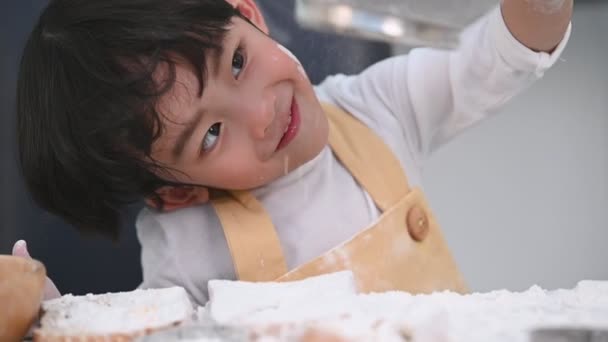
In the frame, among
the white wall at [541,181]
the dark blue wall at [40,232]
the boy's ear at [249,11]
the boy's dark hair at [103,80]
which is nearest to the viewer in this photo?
the boy's dark hair at [103,80]

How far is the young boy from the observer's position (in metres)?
0.54

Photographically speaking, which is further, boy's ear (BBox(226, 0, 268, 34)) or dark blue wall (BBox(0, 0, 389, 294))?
dark blue wall (BBox(0, 0, 389, 294))

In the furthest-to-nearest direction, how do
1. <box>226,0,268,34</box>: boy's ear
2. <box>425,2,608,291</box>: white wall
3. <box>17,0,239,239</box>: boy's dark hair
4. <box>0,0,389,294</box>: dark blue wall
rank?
<box>425,2,608,291</box>: white wall → <box>0,0,389,294</box>: dark blue wall → <box>226,0,268,34</box>: boy's ear → <box>17,0,239,239</box>: boy's dark hair

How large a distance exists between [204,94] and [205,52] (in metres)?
0.03

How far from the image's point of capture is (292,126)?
22.8 inches

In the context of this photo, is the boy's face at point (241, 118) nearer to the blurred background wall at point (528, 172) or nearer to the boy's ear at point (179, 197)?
the boy's ear at point (179, 197)

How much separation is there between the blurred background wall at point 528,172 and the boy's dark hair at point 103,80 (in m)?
0.19

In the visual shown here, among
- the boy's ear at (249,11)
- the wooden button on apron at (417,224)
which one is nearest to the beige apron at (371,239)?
the wooden button on apron at (417,224)

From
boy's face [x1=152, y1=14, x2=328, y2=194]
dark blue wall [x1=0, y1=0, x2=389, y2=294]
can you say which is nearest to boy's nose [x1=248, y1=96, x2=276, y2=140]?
boy's face [x1=152, y1=14, x2=328, y2=194]

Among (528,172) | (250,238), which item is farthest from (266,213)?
(528,172)

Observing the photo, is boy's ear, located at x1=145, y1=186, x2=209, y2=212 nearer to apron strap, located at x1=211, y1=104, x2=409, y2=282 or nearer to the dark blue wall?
apron strap, located at x1=211, y1=104, x2=409, y2=282

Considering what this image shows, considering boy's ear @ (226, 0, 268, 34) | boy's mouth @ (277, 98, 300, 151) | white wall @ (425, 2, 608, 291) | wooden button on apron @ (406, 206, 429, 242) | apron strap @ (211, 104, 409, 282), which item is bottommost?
white wall @ (425, 2, 608, 291)

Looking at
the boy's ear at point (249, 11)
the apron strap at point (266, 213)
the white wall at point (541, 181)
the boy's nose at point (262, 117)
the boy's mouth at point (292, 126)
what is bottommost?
the white wall at point (541, 181)

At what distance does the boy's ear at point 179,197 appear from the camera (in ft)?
2.10
